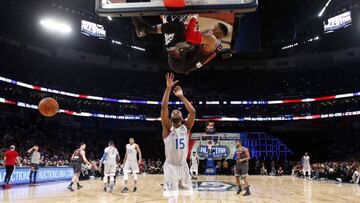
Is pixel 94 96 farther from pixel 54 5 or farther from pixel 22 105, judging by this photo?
pixel 54 5

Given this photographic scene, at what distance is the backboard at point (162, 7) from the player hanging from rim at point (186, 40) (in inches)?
12.5

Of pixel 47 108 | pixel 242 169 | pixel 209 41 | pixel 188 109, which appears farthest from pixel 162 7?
pixel 242 169

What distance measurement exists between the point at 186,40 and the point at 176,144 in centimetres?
161

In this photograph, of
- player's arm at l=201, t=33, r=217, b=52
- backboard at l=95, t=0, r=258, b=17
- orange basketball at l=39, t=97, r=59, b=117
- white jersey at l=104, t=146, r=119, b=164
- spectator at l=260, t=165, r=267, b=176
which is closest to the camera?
backboard at l=95, t=0, r=258, b=17

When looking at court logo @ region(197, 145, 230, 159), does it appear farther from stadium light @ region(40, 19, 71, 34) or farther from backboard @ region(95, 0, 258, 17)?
backboard @ region(95, 0, 258, 17)

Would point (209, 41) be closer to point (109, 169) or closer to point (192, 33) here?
point (192, 33)

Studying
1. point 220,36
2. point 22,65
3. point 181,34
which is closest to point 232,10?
point 181,34

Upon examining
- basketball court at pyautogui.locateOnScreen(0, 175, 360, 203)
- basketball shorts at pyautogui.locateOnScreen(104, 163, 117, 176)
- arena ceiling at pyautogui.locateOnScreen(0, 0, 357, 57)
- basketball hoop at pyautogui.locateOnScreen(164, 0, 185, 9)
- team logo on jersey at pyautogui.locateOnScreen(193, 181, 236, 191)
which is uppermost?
arena ceiling at pyautogui.locateOnScreen(0, 0, 357, 57)

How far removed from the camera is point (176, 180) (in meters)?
5.01

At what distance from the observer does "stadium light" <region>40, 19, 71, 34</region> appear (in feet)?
82.7

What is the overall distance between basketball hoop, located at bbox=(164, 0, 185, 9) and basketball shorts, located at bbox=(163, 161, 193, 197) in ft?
7.77

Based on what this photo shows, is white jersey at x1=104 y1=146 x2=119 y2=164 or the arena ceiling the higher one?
the arena ceiling

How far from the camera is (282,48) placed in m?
32.8

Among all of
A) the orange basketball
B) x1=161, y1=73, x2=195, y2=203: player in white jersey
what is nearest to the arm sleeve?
x1=161, y1=73, x2=195, y2=203: player in white jersey
